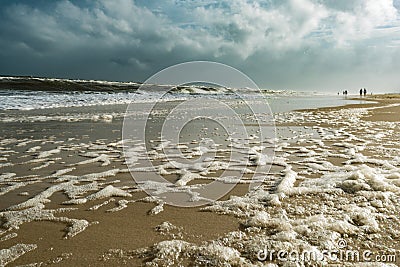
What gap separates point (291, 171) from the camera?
4.87m

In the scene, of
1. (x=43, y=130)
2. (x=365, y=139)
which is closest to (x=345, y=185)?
(x=365, y=139)

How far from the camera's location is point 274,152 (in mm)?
6367

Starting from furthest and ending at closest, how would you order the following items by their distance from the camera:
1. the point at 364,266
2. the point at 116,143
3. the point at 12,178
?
the point at 116,143
the point at 12,178
the point at 364,266

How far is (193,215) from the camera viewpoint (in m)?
3.30

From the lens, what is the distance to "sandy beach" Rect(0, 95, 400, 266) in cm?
252

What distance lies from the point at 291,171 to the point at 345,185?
38.1 inches

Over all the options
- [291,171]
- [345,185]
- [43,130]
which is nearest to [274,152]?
[291,171]

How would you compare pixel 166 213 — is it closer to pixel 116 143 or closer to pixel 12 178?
pixel 12 178

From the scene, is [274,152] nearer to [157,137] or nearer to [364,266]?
[157,137]

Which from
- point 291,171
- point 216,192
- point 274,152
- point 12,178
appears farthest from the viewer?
point 274,152

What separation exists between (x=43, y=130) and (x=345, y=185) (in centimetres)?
887

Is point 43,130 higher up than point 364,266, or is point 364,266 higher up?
point 43,130

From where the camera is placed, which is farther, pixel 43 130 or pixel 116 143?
pixel 43 130

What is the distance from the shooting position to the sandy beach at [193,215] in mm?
2520
